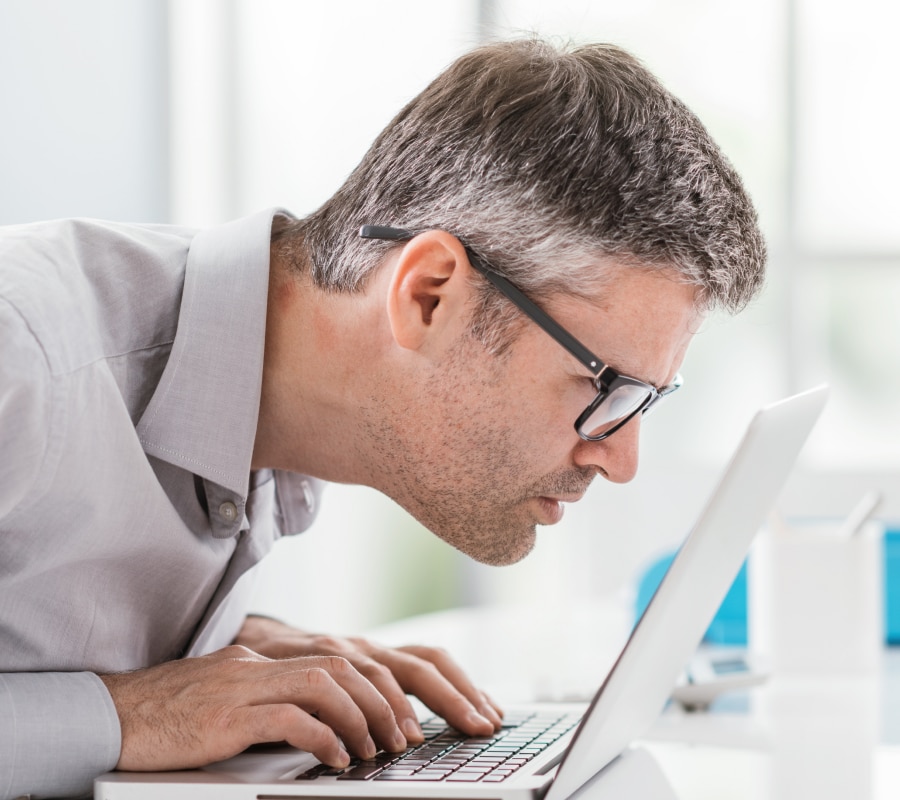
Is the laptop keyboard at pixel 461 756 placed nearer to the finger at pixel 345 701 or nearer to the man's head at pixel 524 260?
the finger at pixel 345 701

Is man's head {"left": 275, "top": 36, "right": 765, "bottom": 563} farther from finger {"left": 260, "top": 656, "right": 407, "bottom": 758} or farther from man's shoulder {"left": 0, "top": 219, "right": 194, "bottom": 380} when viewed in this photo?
finger {"left": 260, "top": 656, "right": 407, "bottom": 758}

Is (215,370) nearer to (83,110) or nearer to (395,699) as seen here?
(395,699)

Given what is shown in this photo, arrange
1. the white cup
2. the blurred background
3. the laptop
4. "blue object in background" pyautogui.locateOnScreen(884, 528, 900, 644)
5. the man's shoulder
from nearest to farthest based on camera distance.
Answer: the laptop
the man's shoulder
the white cup
"blue object in background" pyautogui.locateOnScreen(884, 528, 900, 644)
the blurred background

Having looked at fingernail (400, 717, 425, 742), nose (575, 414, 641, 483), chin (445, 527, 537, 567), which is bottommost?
fingernail (400, 717, 425, 742)

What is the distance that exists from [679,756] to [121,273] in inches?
25.3

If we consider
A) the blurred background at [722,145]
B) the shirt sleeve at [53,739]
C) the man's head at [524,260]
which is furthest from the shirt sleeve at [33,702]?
the blurred background at [722,145]

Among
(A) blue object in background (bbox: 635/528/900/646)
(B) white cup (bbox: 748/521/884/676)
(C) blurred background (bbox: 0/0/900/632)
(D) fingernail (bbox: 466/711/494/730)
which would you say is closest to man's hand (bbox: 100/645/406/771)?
(D) fingernail (bbox: 466/711/494/730)

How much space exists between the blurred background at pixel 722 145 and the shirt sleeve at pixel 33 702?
7.91ft

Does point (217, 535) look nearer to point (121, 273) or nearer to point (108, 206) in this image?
point (121, 273)

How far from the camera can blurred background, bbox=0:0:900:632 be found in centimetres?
331

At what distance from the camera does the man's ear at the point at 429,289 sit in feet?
3.30

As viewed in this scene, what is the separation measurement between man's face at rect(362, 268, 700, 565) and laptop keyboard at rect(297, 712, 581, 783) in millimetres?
180

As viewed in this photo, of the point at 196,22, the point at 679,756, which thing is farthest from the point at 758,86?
the point at 679,756

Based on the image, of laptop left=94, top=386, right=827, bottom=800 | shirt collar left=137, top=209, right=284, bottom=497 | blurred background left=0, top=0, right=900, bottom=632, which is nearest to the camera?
laptop left=94, top=386, right=827, bottom=800
